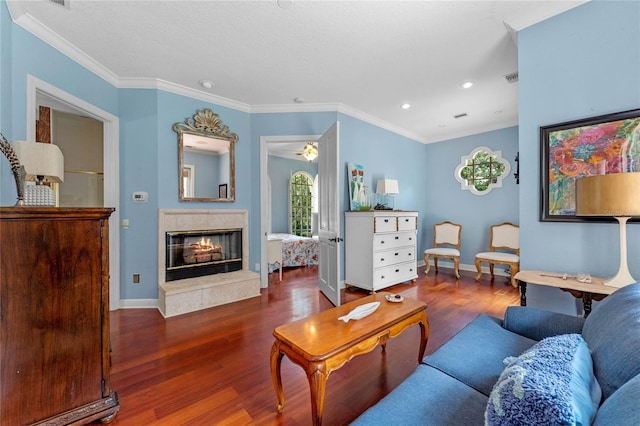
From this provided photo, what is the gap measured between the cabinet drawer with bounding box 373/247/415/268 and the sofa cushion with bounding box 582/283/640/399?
2.56 m

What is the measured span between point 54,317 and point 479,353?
2.24 meters

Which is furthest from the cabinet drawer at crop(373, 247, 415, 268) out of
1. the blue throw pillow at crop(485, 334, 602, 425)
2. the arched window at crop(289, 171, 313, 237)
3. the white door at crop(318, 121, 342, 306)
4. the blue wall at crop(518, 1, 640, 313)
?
the arched window at crop(289, 171, 313, 237)

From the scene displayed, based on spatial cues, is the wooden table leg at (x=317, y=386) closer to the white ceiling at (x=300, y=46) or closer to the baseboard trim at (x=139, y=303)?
the white ceiling at (x=300, y=46)

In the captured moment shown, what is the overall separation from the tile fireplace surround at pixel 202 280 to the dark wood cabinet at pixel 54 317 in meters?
1.52

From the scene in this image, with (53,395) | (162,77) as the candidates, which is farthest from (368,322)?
(162,77)

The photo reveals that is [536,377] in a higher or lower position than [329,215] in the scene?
lower

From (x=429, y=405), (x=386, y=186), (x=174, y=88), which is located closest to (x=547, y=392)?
(x=429, y=405)

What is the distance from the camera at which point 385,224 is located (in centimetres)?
383

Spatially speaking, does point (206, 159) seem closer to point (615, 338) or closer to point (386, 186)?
point (386, 186)

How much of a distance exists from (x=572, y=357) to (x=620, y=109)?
6.47ft

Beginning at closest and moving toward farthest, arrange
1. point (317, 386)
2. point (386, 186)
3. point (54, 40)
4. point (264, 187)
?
point (317, 386), point (54, 40), point (264, 187), point (386, 186)

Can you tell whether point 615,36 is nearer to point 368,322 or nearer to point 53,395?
point 368,322

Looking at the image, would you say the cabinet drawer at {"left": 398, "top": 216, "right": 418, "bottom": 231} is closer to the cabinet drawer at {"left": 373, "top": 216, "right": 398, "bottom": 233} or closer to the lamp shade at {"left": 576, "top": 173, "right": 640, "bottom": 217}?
the cabinet drawer at {"left": 373, "top": 216, "right": 398, "bottom": 233}

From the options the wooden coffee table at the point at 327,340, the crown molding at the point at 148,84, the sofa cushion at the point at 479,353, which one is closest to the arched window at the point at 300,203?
the crown molding at the point at 148,84
